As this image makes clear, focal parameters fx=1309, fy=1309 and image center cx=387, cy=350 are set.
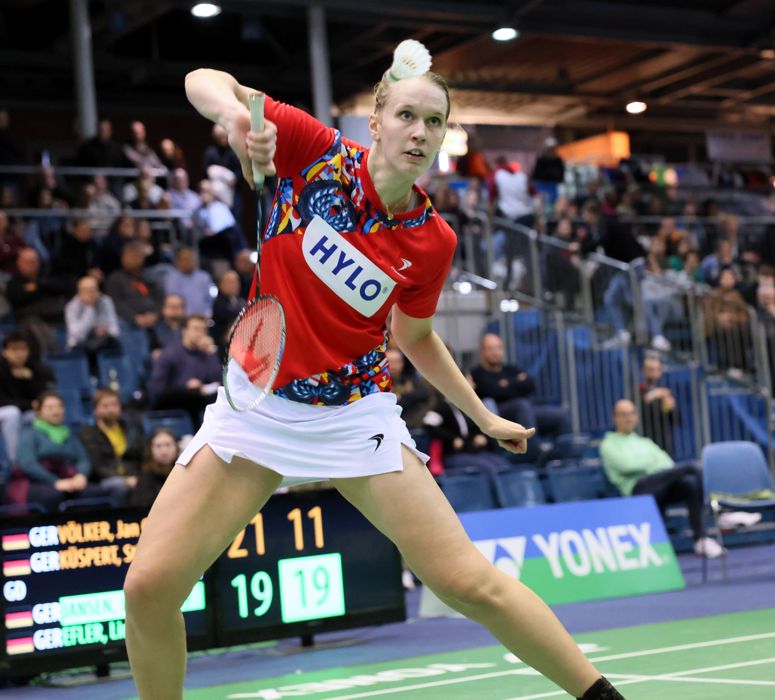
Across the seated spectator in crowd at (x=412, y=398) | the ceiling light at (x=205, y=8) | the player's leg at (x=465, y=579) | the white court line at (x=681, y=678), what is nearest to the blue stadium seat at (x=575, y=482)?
the seated spectator in crowd at (x=412, y=398)

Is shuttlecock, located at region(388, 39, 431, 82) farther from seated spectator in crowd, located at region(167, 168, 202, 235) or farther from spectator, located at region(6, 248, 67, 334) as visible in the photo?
seated spectator in crowd, located at region(167, 168, 202, 235)

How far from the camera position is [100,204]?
13133 millimetres

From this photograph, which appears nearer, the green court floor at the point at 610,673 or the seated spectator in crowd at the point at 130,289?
the green court floor at the point at 610,673

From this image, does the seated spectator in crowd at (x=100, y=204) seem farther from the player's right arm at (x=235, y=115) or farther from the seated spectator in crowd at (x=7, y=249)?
the player's right arm at (x=235, y=115)

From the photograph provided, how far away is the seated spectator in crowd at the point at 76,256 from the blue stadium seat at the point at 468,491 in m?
3.76

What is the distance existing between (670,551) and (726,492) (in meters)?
1.24

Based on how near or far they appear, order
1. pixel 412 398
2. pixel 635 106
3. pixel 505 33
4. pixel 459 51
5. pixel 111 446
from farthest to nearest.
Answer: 1. pixel 635 106
2. pixel 459 51
3. pixel 505 33
4. pixel 412 398
5. pixel 111 446

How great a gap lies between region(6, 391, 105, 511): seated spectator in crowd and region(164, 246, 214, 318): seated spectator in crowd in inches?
108

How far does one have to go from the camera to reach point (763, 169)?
2397cm

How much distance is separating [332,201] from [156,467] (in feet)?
18.1

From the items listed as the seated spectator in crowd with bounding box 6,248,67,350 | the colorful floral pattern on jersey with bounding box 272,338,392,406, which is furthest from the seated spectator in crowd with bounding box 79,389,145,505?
the colorful floral pattern on jersey with bounding box 272,338,392,406

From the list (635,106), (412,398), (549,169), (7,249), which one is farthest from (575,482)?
(635,106)

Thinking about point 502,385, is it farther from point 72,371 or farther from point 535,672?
point 535,672

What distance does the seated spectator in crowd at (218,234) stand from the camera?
12969mm
